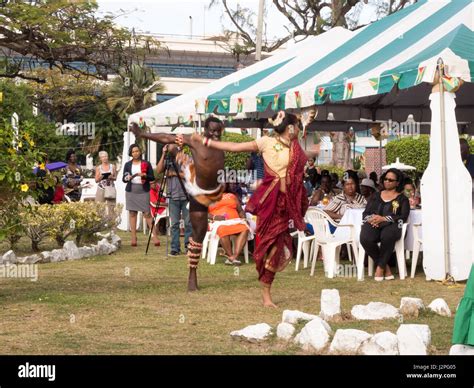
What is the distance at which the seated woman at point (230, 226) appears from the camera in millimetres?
14383

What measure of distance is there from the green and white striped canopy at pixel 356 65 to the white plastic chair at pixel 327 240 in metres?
1.59

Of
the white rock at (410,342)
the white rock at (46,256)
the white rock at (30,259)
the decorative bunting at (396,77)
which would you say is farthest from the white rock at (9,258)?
the white rock at (410,342)

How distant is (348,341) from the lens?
6.96m

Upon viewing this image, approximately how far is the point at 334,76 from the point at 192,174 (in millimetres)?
3332

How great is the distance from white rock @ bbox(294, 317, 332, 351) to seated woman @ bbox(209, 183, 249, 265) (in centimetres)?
678

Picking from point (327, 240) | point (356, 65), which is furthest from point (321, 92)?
point (327, 240)

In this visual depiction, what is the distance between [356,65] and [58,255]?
5.21 m

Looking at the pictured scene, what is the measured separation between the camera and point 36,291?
10891 mm

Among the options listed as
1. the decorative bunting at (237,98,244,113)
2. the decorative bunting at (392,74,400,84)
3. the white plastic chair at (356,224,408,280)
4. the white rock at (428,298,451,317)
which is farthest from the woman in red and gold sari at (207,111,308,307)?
the decorative bunting at (237,98,244,113)

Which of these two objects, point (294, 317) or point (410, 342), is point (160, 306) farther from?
point (410, 342)

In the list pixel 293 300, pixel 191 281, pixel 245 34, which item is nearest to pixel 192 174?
pixel 191 281

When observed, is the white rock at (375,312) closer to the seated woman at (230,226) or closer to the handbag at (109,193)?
the seated woman at (230,226)

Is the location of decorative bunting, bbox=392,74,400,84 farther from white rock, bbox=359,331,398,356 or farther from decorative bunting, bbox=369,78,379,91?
white rock, bbox=359,331,398,356

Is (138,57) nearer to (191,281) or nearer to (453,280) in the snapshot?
(191,281)
